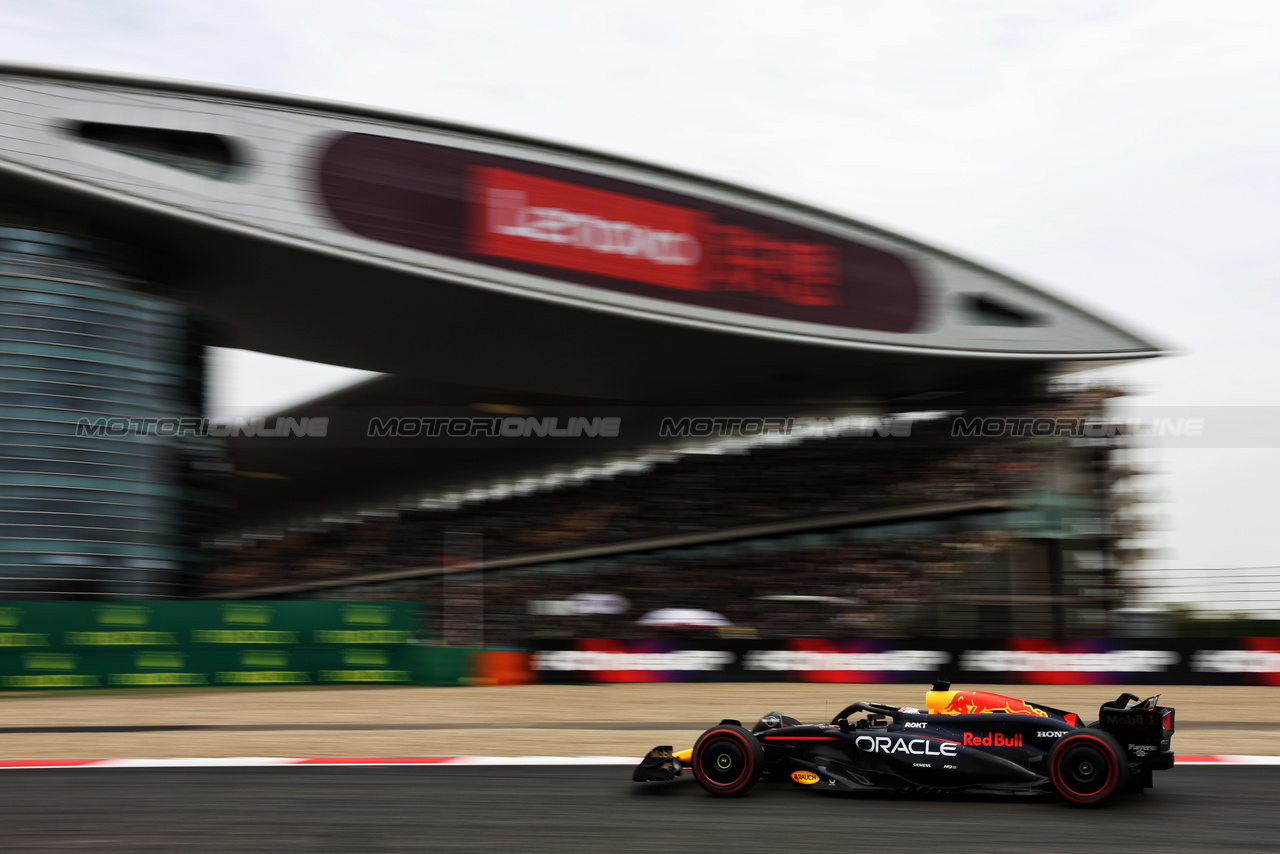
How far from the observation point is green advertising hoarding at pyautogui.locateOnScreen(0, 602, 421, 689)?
43.5 ft

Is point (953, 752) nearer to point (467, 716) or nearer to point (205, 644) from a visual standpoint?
point (467, 716)

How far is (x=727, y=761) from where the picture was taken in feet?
18.9

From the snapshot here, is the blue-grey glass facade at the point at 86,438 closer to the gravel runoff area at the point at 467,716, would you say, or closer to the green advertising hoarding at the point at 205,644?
the green advertising hoarding at the point at 205,644

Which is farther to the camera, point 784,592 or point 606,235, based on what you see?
point 784,592

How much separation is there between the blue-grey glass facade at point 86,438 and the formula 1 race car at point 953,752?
13262mm

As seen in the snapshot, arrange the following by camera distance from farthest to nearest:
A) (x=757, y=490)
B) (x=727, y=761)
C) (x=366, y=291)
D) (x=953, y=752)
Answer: (x=757, y=490) → (x=366, y=291) → (x=727, y=761) → (x=953, y=752)

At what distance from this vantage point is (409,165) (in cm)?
1838

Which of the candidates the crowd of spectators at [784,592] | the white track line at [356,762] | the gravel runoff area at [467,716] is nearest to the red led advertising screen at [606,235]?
the crowd of spectators at [784,592]

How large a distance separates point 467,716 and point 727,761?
582 centimetres

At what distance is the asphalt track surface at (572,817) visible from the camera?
4.66 meters

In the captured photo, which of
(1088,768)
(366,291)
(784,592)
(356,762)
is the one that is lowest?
(356,762)

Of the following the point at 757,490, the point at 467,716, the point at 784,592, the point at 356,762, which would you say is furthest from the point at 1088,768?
the point at 757,490

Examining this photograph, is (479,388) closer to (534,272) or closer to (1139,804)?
(534,272)

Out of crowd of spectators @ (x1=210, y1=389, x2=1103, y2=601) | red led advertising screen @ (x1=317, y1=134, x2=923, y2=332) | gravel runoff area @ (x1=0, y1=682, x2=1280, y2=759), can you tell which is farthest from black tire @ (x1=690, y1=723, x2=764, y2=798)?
crowd of spectators @ (x1=210, y1=389, x2=1103, y2=601)
